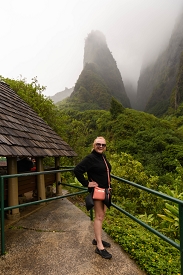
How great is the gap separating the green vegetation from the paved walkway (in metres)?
0.36

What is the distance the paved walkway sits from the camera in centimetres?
245

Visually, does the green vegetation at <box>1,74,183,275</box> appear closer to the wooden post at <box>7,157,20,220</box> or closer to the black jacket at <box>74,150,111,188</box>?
the black jacket at <box>74,150,111,188</box>

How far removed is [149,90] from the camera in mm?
107562

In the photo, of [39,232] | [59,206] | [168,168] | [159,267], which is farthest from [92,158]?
[168,168]

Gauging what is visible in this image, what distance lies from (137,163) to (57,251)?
337 inches

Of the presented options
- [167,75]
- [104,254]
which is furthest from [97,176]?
[167,75]

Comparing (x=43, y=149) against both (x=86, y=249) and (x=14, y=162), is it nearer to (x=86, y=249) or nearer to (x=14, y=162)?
(x=14, y=162)

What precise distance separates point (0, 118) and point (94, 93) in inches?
2803

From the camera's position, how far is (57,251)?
288cm

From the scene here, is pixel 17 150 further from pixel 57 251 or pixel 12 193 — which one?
pixel 57 251

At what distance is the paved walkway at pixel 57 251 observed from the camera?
245 centimetres

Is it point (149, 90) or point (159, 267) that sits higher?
point (149, 90)

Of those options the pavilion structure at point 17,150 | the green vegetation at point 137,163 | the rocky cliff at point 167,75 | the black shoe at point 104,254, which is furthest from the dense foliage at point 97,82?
the black shoe at point 104,254

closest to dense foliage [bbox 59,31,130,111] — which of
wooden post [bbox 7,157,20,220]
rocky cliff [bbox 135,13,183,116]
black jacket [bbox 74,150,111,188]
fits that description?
rocky cliff [bbox 135,13,183,116]
